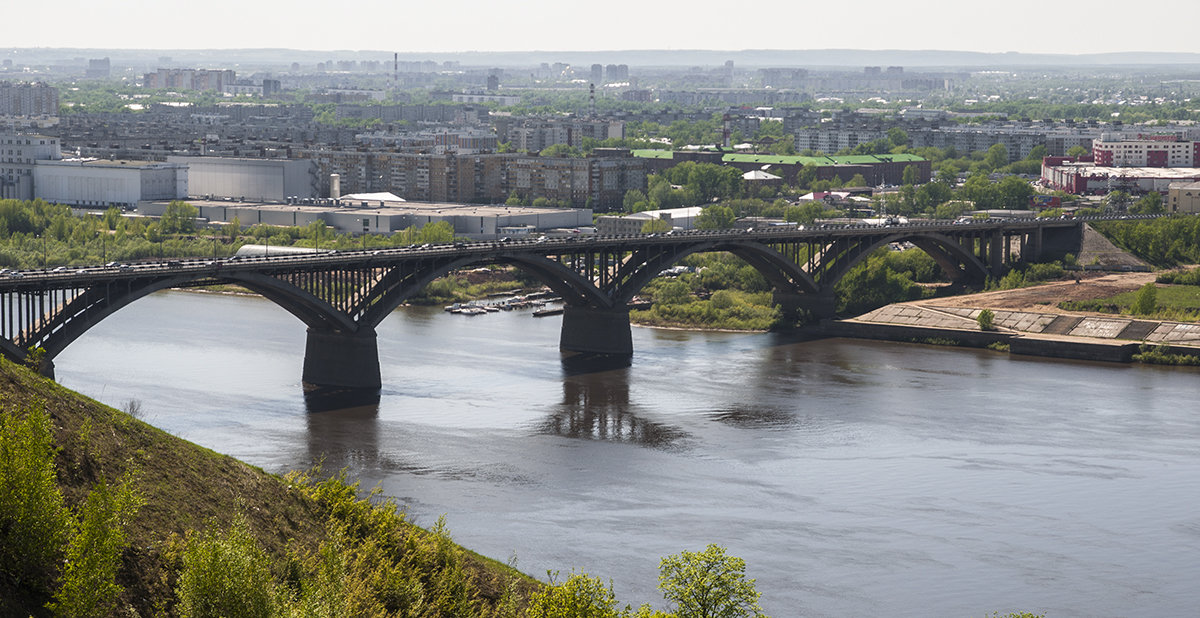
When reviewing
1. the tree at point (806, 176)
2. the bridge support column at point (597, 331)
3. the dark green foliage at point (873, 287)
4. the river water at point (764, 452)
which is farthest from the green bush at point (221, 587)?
the tree at point (806, 176)

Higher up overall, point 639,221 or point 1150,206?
point 1150,206

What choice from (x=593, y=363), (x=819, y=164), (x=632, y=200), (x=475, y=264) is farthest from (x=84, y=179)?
(x=819, y=164)

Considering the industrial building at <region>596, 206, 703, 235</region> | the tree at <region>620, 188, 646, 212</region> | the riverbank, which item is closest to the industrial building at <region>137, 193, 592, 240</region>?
the industrial building at <region>596, 206, 703, 235</region>

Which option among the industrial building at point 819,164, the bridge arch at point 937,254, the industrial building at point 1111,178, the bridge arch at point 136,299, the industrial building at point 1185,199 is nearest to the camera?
the bridge arch at point 136,299

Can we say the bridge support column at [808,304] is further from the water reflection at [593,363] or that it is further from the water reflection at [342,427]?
the water reflection at [342,427]

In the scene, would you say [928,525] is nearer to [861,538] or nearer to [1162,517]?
[861,538]

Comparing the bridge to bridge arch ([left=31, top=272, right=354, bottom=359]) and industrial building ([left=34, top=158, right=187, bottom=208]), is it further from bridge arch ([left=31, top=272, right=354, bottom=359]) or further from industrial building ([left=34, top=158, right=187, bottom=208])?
industrial building ([left=34, top=158, right=187, bottom=208])

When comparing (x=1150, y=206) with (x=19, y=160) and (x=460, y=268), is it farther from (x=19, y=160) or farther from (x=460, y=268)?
(x=19, y=160)
